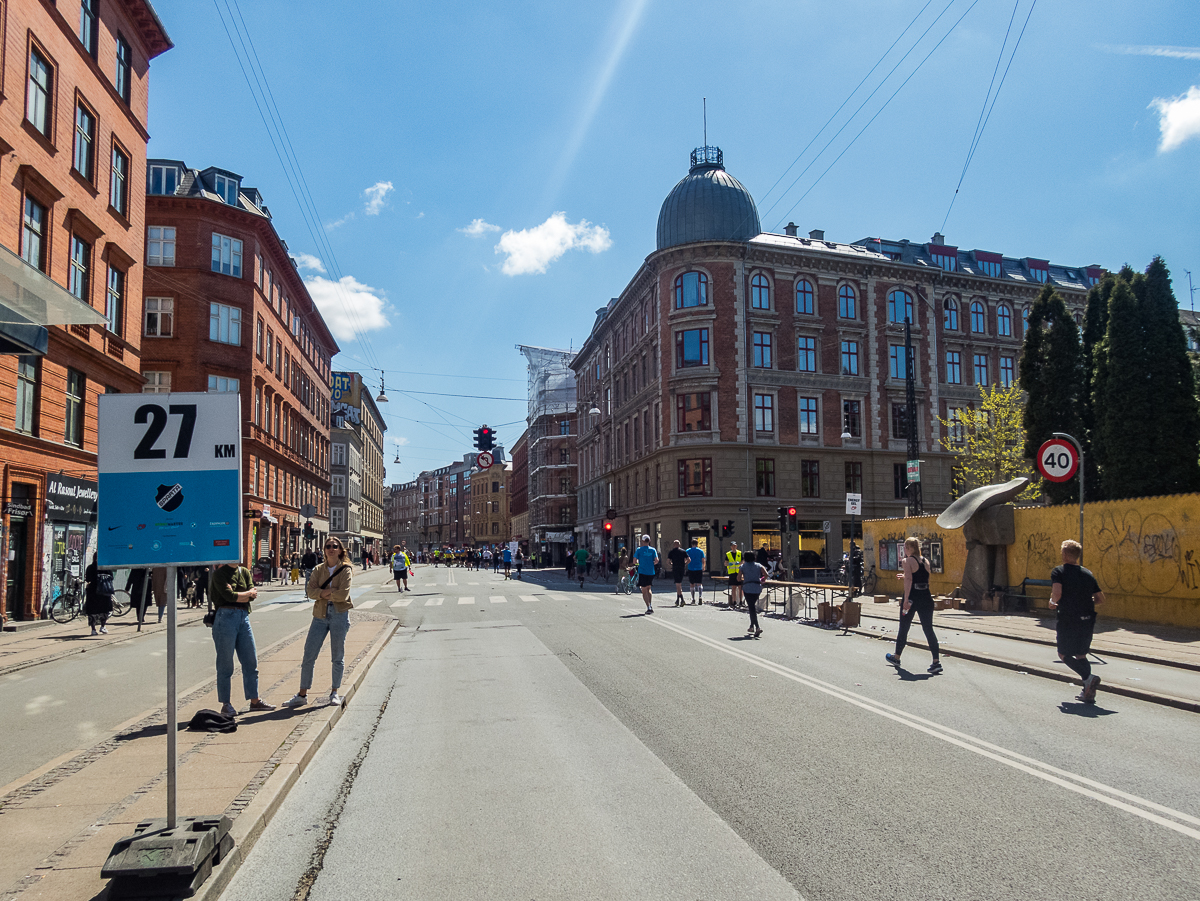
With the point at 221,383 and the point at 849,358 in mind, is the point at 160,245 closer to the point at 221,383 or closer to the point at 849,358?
the point at 221,383

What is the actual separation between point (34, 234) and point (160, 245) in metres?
20.2

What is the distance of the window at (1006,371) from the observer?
52.9 meters

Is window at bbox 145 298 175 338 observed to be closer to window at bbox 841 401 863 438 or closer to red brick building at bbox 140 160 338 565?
red brick building at bbox 140 160 338 565

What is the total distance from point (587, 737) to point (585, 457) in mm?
64221

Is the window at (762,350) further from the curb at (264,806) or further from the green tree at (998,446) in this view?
the curb at (264,806)

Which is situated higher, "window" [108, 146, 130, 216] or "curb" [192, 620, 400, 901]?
"window" [108, 146, 130, 216]

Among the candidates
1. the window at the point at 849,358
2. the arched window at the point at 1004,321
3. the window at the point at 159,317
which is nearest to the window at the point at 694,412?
the window at the point at 849,358

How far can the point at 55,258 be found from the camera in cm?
2066

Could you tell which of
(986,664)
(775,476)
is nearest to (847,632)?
(986,664)

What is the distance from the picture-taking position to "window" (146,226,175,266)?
38438 mm

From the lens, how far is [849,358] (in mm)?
48781

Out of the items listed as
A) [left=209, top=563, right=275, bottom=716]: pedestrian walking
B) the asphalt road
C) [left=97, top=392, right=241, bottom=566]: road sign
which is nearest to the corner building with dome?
the asphalt road

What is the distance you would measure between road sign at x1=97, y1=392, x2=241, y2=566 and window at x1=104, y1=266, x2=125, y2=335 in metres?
22.3

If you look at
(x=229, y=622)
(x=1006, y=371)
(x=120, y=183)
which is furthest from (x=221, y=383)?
(x=1006, y=371)
